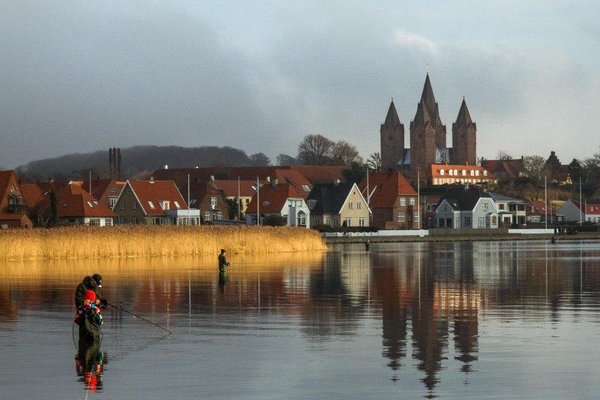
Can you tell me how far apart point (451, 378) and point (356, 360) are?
8.53 ft

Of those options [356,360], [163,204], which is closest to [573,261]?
[356,360]

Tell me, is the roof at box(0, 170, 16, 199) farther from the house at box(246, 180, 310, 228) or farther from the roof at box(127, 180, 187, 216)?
the house at box(246, 180, 310, 228)

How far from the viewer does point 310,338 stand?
24109mm

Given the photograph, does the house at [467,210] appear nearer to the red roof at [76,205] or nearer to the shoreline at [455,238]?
the shoreline at [455,238]

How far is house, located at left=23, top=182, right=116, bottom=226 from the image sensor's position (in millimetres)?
103125

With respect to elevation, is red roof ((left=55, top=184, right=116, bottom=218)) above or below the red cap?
above

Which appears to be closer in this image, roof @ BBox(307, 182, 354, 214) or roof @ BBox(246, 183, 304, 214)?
roof @ BBox(246, 183, 304, 214)

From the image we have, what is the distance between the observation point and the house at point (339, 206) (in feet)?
439

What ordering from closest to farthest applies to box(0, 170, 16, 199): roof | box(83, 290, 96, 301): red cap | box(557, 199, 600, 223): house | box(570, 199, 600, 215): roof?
box(83, 290, 96, 301): red cap < box(0, 170, 16, 199): roof < box(557, 199, 600, 223): house < box(570, 199, 600, 215): roof

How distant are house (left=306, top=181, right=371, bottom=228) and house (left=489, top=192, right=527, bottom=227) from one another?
90.9 ft

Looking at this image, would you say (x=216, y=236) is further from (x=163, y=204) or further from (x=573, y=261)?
(x=163, y=204)

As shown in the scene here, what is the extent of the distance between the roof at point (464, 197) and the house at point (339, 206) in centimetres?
1922

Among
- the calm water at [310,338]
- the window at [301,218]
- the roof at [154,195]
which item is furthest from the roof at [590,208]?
the calm water at [310,338]

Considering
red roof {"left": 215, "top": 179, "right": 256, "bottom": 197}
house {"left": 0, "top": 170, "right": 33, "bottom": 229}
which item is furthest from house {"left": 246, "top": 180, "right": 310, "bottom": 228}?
house {"left": 0, "top": 170, "right": 33, "bottom": 229}
